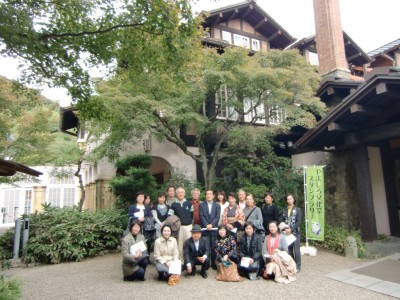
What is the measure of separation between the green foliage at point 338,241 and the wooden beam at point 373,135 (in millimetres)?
2440

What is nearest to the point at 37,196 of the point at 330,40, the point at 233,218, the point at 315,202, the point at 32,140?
the point at 32,140

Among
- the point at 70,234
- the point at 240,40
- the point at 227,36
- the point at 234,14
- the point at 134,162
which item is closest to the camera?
the point at 70,234

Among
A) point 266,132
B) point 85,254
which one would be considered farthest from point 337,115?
point 85,254

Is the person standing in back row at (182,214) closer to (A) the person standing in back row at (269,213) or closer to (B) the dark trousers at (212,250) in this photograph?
(B) the dark trousers at (212,250)

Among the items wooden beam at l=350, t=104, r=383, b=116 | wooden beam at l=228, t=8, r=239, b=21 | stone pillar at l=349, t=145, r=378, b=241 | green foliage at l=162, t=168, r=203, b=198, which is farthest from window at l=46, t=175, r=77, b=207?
wooden beam at l=350, t=104, r=383, b=116

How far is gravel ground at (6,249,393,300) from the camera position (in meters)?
4.95

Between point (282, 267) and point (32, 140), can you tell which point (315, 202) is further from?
point (32, 140)

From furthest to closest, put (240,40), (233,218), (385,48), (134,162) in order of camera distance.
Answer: (385,48) < (240,40) < (134,162) < (233,218)

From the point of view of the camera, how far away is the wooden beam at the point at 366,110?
7281mm

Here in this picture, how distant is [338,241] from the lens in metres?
7.76

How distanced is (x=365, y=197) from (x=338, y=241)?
1396mm

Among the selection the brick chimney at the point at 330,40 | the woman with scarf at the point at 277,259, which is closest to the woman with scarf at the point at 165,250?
the woman with scarf at the point at 277,259

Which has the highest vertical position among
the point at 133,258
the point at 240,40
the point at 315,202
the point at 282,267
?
the point at 240,40

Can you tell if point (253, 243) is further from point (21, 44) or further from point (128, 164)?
point (128, 164)
